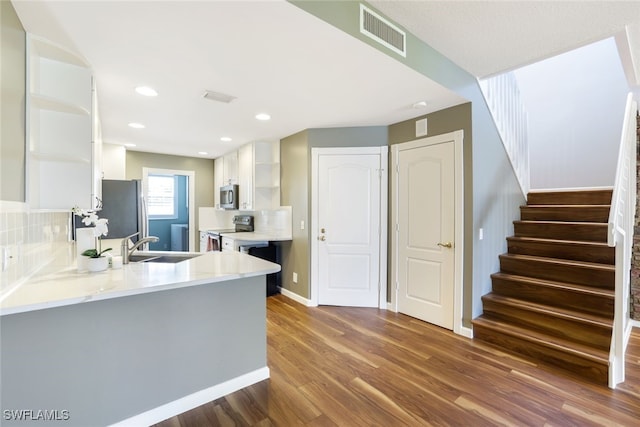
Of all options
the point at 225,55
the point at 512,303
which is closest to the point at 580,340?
the point at 512,303

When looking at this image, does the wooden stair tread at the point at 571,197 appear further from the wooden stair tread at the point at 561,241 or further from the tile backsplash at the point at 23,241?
the tile backsplash at the point at 23,241

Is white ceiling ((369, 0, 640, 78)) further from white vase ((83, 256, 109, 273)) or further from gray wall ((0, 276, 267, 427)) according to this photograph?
white vase ((83, 256, 109, 273))

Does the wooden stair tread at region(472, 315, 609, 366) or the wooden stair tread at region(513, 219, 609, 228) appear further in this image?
the wooden stair tread at region(513, 219, 609, 228)

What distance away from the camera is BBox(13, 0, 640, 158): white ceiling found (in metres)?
1.53

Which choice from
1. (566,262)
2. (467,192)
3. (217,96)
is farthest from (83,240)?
(566,262)

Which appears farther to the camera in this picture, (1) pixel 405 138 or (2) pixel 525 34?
(1) pixel 405 138

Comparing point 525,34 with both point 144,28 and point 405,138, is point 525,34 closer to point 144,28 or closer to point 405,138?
point 405,138

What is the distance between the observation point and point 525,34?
6.99 feet

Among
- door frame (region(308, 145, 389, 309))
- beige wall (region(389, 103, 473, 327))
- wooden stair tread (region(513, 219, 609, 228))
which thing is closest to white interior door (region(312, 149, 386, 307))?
door frame (region(308, 145, 389, 309))

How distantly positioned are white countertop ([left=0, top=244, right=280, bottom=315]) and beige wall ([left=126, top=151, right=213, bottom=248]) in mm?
3157

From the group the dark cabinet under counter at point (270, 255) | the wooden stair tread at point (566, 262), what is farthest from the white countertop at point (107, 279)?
the wooden stair tread at point (566, 262)

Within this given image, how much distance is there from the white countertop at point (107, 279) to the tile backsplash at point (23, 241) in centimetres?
6

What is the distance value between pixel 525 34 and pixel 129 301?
128 inches

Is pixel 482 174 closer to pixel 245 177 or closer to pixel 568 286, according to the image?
pixel 568 286
